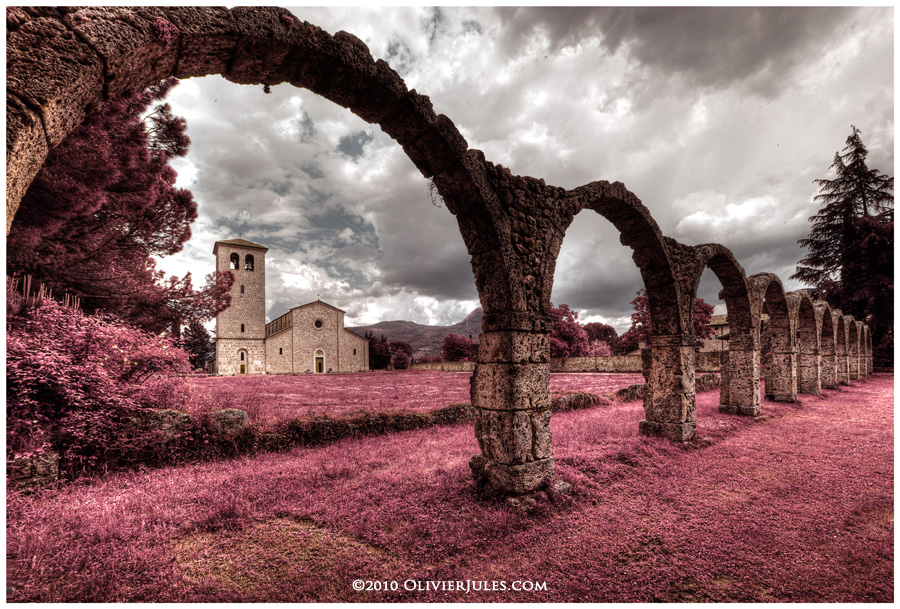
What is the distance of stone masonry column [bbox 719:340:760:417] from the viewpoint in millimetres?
9977

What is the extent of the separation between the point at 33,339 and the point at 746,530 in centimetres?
917

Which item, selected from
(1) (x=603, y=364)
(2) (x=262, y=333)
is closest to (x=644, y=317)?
(1) (x=603, y=364)

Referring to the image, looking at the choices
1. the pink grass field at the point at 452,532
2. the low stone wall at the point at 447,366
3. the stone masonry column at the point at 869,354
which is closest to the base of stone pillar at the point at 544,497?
the pink grass field at the point at 452,532

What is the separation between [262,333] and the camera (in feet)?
133

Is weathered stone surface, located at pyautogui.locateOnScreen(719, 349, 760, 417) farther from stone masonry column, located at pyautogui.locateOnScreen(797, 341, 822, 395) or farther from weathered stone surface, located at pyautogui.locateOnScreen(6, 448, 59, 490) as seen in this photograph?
weathered stone surface, located at pyautogui.locateOnScreen(6, 448, 59, 490)

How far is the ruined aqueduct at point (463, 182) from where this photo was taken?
2.15 m

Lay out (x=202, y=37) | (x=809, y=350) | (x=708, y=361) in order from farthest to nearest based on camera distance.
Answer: (x=708, y=361) < (x=809, y=350) < (x=202, y=37)

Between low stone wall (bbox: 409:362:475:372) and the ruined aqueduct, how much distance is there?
27.9m

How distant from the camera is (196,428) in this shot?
630cm

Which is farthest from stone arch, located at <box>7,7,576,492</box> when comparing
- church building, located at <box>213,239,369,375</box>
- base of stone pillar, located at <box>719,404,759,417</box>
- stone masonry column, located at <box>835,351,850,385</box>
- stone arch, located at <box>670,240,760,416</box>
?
church building, located at <box>213,239,369,375</box>

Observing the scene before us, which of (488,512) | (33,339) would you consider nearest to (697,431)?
(488,512)

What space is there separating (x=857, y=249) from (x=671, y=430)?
35.1 metres

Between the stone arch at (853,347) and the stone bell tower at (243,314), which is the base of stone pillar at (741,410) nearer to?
the stone arch at (853,347)

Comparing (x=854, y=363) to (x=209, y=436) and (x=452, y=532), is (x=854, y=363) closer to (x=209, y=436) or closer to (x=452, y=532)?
(x=452, y=532)
